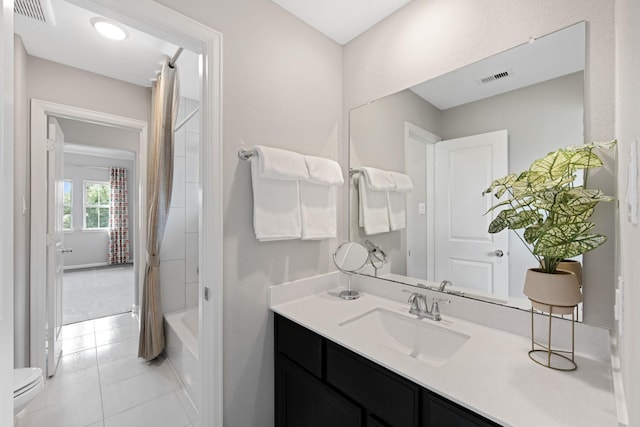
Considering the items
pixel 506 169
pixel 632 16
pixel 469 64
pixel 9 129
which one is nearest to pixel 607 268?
pixel 506 169

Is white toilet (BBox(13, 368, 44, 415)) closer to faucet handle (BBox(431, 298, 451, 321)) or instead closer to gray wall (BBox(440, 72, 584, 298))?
faucet handle (BBox(431, 298, 451, 321))

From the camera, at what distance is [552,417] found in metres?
0.68

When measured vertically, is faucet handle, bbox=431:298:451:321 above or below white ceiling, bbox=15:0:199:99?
below

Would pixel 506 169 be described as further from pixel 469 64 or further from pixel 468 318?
pixel 468 318

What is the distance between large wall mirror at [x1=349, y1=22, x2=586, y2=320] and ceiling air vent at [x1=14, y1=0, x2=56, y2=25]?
1.88 m

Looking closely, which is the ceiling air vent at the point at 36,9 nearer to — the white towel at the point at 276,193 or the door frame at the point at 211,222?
the door frame at the point at 211,222

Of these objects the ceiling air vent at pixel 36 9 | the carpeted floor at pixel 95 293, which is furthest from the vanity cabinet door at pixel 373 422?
the carpeted floor at pixel 95 293

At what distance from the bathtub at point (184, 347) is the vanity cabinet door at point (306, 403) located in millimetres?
532

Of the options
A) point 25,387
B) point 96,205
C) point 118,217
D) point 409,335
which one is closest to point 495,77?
point 409,335

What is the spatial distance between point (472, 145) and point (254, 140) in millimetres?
1045

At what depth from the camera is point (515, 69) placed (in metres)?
1.15

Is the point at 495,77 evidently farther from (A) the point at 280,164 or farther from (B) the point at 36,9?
(B) the point at 36,9

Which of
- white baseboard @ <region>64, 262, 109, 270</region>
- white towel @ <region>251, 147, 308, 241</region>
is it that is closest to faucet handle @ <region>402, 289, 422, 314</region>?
white towel @ <region>251, 147, 308, 241</region>

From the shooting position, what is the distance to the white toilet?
4.16ft
